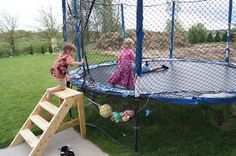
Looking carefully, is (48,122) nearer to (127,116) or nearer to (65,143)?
(65,143)

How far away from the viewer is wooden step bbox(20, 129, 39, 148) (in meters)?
2.78

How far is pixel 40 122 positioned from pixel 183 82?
69.3 inches

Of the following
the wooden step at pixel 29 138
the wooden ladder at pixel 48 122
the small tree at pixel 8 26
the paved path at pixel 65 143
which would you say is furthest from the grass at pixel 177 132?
the small tree at pixel 8 26

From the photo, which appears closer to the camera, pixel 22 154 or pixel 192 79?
pixel 22 154

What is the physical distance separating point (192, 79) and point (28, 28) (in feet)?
51.0

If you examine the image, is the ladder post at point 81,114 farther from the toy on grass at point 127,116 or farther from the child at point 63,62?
the toy on grass at point 127,116

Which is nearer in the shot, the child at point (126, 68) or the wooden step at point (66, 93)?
the wooden step at point (66, 93)

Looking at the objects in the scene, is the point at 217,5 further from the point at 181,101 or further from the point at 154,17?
the point at 181,101

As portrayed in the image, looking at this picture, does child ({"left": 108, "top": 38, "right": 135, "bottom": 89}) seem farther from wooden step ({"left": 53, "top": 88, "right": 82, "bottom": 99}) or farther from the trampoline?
wooden step ({"left": 53, "top": 88, "right": 82, "bottom": 99})

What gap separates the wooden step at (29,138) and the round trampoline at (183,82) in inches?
29.8

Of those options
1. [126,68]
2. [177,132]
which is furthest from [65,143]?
[177,132]

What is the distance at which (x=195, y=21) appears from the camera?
3857 mm

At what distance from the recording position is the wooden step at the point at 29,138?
109 inches

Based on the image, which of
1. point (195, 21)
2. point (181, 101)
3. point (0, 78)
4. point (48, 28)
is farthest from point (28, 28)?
point (181, 101)
